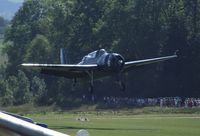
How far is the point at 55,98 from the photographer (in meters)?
94.4

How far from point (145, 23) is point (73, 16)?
1695cm

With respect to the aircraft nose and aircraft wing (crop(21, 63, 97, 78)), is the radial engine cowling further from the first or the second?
aircraft wing (crop(21, 63, 97, 78))

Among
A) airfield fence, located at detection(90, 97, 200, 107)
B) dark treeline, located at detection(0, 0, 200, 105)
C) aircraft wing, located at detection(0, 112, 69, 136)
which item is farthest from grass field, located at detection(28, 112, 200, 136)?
dark treeline, located at detection(0, 0, 200, 105)

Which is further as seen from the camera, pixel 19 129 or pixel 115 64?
pixel 115 64

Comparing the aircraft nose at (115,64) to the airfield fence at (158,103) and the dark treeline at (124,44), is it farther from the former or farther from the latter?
the dark treeline at (124,44)

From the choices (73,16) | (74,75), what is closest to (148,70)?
(73,16)

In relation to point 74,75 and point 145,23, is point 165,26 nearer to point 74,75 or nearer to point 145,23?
point 145,23

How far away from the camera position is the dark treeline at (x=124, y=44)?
88.8 meters

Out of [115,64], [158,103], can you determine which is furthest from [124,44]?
[115,64]

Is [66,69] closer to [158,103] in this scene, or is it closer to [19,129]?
[158,103]

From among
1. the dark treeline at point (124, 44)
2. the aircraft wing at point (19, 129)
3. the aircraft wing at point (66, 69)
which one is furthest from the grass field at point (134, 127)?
the dark treeline at point (124, 44)

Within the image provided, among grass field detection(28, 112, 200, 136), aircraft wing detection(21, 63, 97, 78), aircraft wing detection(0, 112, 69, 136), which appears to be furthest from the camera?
aircraft wing detection(21, 63, 97, 78)

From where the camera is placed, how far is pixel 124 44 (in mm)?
93250

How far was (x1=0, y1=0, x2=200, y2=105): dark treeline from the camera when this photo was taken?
8875 centimetres
